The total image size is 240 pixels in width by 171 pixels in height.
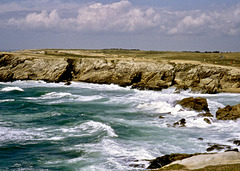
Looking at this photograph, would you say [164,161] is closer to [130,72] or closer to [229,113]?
[229,113]

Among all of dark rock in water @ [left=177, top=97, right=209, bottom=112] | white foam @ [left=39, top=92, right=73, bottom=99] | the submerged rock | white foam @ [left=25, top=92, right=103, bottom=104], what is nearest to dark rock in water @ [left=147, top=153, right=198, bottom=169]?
the submerged rock

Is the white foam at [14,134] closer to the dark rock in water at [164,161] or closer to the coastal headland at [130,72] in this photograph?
the dark rock in water at [164,161]

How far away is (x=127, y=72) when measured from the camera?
69.8 m

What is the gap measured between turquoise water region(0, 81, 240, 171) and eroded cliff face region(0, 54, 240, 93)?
12.7m

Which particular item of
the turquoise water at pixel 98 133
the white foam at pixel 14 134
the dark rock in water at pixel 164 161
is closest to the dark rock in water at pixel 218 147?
the turquoise water at pixel 98 133

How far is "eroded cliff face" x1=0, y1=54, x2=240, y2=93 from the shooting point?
61.5 metres

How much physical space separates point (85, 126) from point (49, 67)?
47494 mm

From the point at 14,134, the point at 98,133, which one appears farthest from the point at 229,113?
the point at 14,134

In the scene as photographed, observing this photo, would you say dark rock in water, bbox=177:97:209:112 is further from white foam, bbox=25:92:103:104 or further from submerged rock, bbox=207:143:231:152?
white foam, bbox=25:92:103:104

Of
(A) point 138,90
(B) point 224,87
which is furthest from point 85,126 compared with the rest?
(B) point 224,87

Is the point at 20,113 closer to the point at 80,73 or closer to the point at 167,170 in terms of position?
the point at 167,170

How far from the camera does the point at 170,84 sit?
65.1m

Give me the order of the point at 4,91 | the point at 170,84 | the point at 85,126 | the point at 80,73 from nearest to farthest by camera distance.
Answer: the point at 85,126 < the point at 4,91 < the point at 170,84 < the point at 80,73

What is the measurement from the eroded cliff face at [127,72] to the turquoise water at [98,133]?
502 inches
